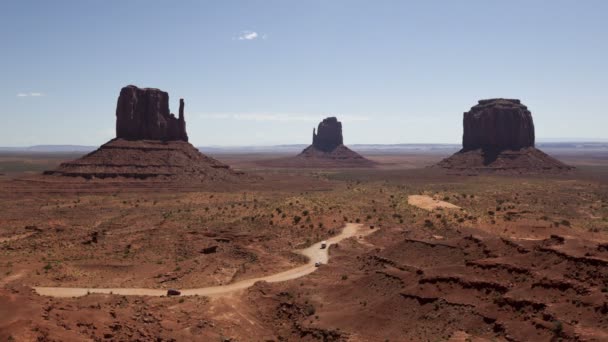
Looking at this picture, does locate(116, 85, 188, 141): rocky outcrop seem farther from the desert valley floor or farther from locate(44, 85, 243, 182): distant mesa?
the desert valley floor

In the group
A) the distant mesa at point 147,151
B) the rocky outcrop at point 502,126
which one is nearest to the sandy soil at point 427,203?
the distant mesa at point 147,151

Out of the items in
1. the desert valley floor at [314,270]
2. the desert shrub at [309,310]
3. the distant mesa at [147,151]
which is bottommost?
the desert shrub at [309,310]

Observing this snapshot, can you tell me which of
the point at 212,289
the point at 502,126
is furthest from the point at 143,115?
the point at 502,126

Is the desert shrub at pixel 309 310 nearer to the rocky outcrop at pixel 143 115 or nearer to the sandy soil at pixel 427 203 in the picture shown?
the sandy soil at pixel 427 203

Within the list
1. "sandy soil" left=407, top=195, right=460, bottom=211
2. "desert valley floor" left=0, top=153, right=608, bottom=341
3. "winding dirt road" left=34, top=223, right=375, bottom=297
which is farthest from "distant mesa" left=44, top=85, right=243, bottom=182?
"winding dirt road" left=34, top=223, right=375, bottom=297

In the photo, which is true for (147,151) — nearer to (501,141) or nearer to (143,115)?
(143,115)

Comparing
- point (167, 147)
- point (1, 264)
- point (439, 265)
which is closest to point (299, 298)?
point (439, 265)

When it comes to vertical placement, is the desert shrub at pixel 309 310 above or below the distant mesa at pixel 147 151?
below

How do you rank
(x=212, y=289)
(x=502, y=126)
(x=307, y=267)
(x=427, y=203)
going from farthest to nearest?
(x=502, y=126)
(x=427, y=203)
(x=307, y=267)
(x=212, y=289)

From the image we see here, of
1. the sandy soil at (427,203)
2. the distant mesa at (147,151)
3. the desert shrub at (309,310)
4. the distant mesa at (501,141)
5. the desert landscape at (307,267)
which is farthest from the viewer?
the distant mesa at (501,141)
